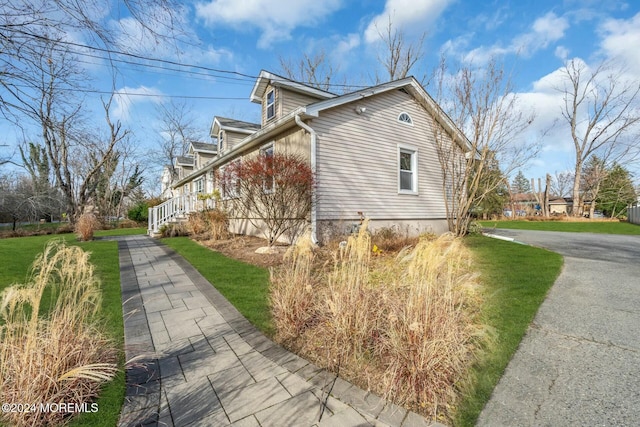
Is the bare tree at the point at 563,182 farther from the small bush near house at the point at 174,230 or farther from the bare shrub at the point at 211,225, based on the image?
the small bush near house at the point at 174,230

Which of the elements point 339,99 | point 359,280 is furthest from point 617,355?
point 339,99

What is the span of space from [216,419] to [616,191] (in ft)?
120

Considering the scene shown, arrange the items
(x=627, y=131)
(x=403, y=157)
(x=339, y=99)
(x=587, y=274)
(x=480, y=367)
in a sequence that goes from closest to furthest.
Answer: (x=480, y=367) → (x=587, y=274) → (x=339, y=99) → (x=403, y=157) → (x=627, y=131)

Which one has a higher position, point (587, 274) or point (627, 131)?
point (627, 131)

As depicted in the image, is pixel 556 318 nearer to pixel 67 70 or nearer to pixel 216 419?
pixel 216 419

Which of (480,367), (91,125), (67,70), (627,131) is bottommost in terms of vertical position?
(480,367)

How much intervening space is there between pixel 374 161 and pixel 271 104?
470 centimetres

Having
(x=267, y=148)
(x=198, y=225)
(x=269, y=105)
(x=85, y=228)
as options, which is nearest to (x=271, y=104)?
(x=269, y=105)

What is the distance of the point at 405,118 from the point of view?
10836mm

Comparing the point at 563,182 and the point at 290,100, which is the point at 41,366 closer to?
the point at 290,100

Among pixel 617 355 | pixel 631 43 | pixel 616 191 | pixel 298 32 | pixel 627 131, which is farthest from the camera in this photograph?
pixel 616 191

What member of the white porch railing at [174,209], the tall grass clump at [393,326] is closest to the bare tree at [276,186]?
the tall grass clump at [393,326]

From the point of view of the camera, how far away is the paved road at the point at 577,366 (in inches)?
75.1

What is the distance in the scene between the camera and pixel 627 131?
855 inches
